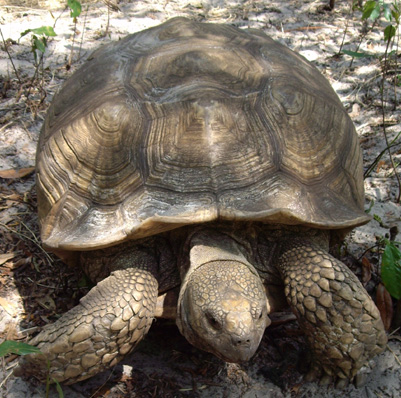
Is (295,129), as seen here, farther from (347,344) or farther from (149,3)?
(149,3)

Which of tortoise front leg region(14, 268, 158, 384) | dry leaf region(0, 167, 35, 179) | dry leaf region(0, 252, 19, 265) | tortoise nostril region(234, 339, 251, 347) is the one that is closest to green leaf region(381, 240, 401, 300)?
tortoise nostril region(234, 339, 251, 347)

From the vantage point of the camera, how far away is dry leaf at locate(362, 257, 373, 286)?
3138mm

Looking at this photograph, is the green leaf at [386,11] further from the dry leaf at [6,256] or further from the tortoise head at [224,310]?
the dry leaf at [6,256]

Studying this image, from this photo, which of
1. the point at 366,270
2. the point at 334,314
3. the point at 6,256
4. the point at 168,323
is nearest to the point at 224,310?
the point at 334,314

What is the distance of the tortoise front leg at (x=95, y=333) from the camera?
241 cm

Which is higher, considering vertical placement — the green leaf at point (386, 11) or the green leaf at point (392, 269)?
the green leaf at point (386, 11)

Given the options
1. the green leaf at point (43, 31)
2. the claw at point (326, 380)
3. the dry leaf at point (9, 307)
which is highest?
the green leaf at point (43, 31)

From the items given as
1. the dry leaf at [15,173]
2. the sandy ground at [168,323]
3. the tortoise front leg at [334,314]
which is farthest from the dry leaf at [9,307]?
the tortoise front leg at [334,314]

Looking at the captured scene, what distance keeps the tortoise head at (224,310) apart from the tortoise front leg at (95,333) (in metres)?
0.22

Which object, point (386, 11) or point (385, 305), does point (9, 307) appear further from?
point (386, 11)

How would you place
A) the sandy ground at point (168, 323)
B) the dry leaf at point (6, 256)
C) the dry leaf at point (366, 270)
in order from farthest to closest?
the dry leaf at point (6, 256) < the dry leaf at point (366, 270) < the sandy ground at point (168, 323)

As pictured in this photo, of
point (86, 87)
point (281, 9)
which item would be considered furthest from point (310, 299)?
point (281, 9)

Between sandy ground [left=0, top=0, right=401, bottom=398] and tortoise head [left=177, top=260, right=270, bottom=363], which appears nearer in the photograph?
tortoise head [left=177, top=260, right=270, bottom=363]

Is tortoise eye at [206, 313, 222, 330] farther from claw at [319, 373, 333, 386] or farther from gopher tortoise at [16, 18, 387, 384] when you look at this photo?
claw at [319, 373, 333, 386]
